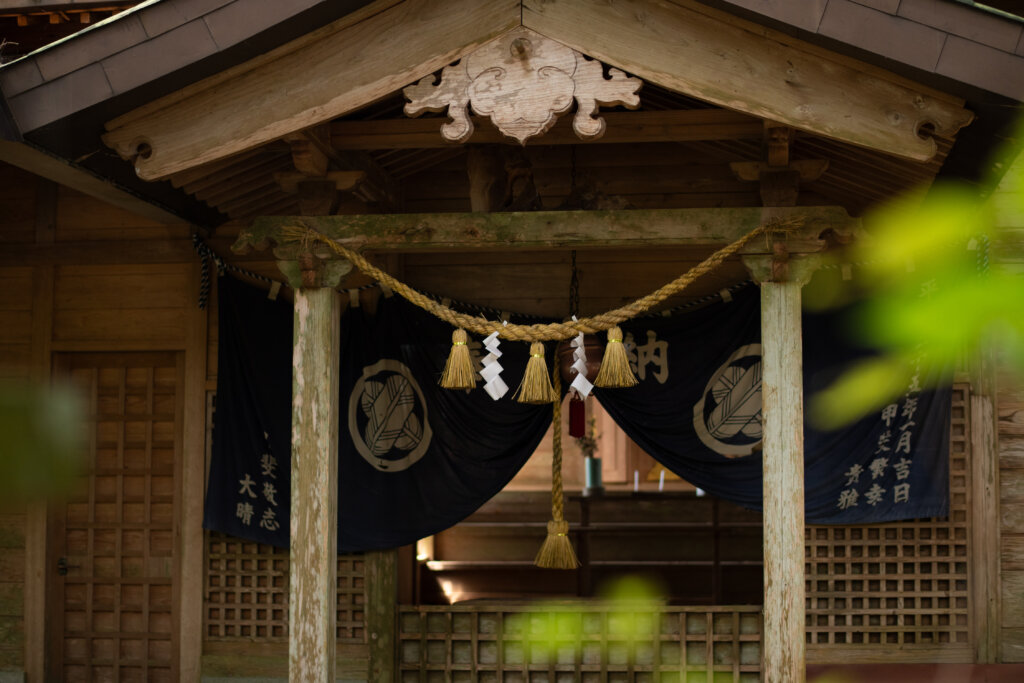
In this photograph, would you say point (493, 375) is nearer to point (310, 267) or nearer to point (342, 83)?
point (310, 267)

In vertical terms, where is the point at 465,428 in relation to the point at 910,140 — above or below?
below

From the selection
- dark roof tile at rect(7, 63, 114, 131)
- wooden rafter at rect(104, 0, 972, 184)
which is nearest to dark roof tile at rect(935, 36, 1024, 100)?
wooden rafter at rect(104, 0, 972, 184)

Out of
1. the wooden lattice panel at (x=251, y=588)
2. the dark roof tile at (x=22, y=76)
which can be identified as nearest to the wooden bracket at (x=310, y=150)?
the dark roof tile at (x=22, y=76)

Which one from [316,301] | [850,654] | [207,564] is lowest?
[850,654]

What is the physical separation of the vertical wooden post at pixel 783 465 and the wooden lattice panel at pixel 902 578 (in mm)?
1876

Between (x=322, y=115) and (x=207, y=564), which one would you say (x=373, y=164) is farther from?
(x=207, y=564)

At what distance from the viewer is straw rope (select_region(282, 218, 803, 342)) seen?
5258 millimetres

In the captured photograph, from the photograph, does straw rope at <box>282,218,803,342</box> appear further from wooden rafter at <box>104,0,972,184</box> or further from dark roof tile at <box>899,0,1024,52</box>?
dark roof tile at <box>899,0,1024,52</box>

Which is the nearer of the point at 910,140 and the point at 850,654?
the point at 910,140

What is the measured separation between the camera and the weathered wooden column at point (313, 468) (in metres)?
5.39

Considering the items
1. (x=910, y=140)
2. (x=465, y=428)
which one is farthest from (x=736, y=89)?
(x=465, y=428)

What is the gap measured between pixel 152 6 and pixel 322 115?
0.92 m

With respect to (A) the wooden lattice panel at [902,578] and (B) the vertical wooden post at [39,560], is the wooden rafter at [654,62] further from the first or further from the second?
(B) the vertical wooden post at [39,560]

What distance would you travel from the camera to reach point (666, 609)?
673cm
